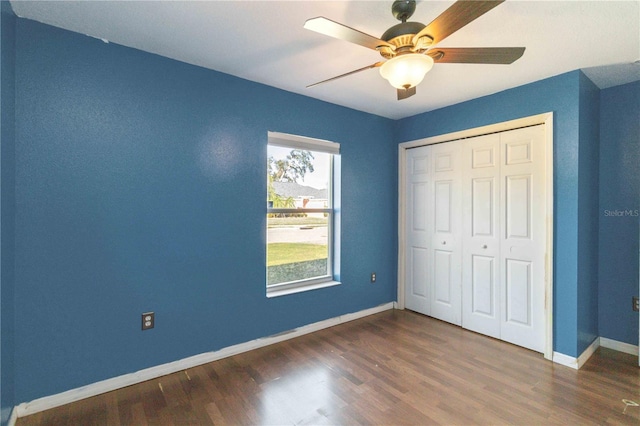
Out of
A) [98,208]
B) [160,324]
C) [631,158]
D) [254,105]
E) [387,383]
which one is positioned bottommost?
[387,383]

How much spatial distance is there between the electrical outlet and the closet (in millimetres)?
2899

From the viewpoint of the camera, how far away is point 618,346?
2.79 m

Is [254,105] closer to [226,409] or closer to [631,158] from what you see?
[226,409]

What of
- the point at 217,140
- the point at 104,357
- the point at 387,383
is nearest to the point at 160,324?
the point at 104,357

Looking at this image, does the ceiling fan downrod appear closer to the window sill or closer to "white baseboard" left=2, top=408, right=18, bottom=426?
the window sill

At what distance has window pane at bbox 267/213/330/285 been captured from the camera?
306 cm

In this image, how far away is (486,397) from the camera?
2.08m

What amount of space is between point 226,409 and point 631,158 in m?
3.95

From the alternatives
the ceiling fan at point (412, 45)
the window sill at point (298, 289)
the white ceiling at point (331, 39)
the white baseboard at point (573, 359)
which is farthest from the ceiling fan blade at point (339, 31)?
the white baseboard at point (573, 359)

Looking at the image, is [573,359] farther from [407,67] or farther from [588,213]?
[407,67]

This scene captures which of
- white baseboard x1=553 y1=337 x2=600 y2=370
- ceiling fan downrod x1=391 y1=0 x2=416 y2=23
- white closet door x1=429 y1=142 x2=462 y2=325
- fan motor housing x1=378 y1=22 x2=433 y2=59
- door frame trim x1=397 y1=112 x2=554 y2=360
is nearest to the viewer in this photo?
fan motor housing x1=378 y1=22 x2=433 y2=59

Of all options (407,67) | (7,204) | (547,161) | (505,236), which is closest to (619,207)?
(547,161)

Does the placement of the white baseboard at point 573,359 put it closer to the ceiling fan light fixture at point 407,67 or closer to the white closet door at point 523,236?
the white closet door at point 523,236

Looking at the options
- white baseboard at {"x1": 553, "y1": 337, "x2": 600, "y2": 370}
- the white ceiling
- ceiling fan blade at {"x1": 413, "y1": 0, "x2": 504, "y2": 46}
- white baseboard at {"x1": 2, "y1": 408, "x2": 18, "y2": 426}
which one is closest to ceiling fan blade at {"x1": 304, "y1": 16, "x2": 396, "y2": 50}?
ceiling fan blade at {"x1": 413, "y1": 0, "x2": 504, "y2": 46}
